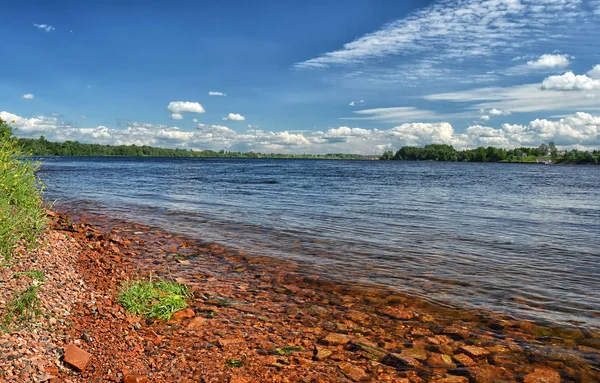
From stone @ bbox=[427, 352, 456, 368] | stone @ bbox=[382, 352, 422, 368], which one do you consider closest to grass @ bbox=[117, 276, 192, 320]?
stone @ bbox=[382, 352, 422, 368]

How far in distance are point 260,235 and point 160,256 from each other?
412cm

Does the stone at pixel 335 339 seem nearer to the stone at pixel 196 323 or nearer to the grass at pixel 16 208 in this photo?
the stone at pixel 196 323

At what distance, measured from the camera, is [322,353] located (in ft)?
19.0

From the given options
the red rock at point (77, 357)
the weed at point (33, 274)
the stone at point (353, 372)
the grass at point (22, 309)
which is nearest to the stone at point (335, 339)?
the stone at point (353, 372)

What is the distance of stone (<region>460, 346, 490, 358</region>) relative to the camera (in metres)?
5.91

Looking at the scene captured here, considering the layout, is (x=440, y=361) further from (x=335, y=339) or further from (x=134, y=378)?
(x=134, y=378)

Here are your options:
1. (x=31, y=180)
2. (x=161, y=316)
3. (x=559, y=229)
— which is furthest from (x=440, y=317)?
(x=559, y=229)

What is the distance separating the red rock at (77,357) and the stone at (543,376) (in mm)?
5522

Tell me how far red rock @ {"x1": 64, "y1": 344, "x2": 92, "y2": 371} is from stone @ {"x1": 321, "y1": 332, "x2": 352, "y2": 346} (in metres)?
3.23

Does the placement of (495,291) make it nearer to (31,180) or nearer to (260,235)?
(260,235)

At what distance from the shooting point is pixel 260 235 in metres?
14.2

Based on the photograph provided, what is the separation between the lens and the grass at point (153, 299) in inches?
256

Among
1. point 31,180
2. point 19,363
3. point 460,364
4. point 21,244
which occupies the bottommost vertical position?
point 460,364

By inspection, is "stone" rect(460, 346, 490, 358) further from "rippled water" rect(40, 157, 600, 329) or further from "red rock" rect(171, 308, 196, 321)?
"red rock" rect(171, 308, 196, 321)
